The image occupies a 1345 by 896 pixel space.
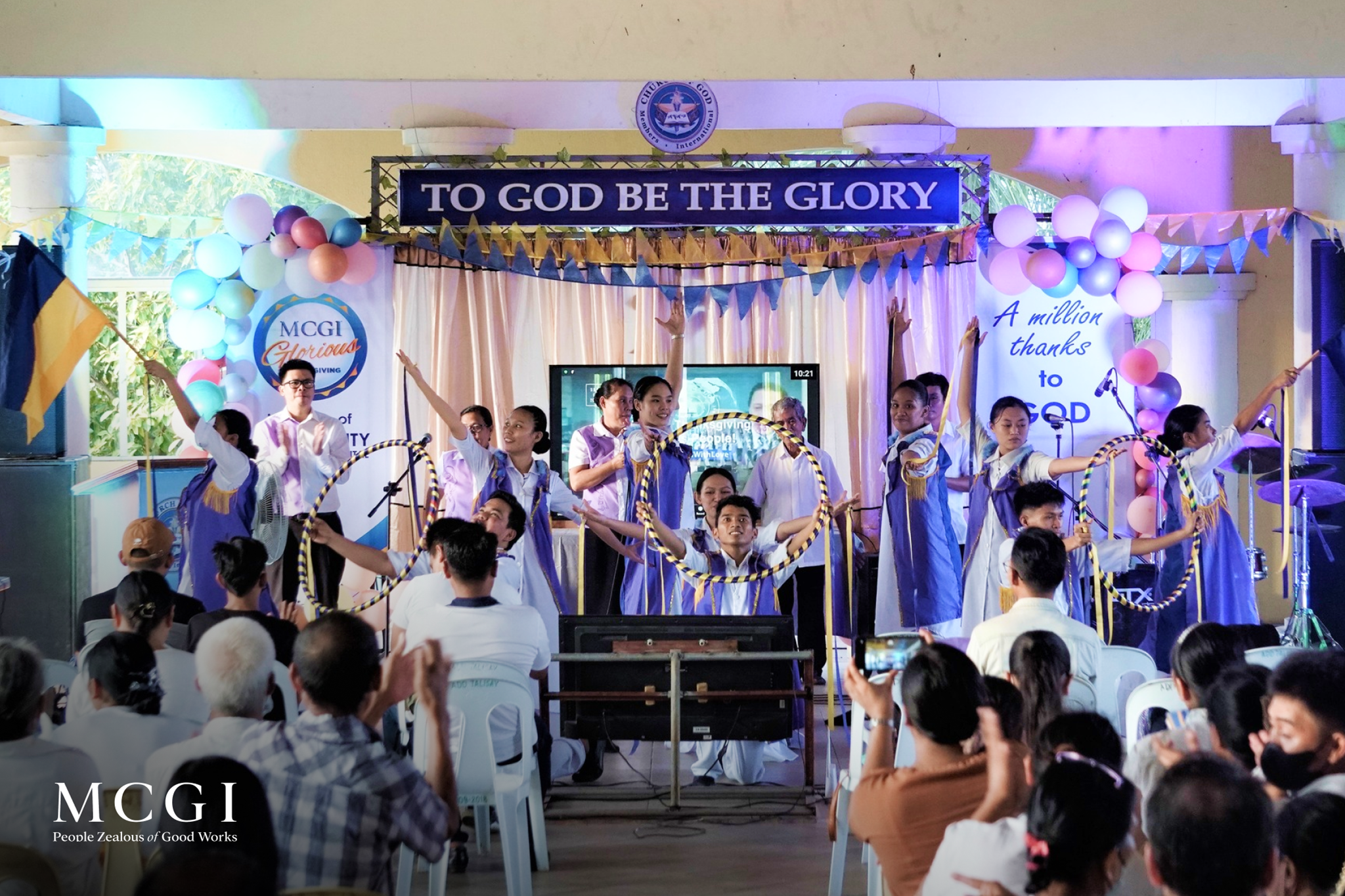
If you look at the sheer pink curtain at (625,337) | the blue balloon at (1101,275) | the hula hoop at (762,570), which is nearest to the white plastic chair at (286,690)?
the hula hoop at (762,570)

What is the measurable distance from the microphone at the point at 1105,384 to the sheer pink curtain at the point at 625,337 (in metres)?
1.14

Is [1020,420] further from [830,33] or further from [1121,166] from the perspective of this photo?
[1121,166]

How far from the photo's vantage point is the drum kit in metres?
6.99

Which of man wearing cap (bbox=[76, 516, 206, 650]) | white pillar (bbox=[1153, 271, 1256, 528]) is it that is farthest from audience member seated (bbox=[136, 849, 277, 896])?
white pillar (bbox=[1153, 271, 1256, 528])

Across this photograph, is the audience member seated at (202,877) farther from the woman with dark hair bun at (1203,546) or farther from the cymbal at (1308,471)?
the cymbal at (1308,471)

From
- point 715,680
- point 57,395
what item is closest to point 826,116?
point 715,680

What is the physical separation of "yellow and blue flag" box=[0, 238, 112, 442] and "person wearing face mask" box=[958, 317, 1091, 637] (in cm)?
449

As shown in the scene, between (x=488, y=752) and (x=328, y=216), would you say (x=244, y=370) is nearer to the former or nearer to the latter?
(x=328, y=216)

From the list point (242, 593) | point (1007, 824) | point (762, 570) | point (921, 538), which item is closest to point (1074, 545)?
point (762, 570)

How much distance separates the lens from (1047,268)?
25.4 feet

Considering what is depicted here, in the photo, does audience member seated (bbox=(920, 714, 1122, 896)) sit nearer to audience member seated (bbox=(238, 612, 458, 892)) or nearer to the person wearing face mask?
audience member seated (bbox=(238, 612, 458, 892))

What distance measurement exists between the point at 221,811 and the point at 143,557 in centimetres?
290

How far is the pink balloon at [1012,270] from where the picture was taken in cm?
796

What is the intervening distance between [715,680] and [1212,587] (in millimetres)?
3017
